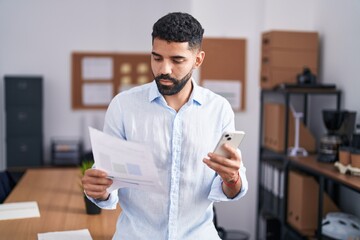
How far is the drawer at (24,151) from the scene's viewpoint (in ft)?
13.8

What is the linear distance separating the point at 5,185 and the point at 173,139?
1909 mm

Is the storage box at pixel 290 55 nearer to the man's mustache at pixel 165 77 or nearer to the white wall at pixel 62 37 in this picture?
the white wall at pixel 62 37

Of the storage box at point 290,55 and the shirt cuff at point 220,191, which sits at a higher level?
the storage box at point 290,55

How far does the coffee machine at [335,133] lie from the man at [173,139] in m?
1.47

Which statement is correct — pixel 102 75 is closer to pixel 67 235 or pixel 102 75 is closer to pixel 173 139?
pixel 67 235

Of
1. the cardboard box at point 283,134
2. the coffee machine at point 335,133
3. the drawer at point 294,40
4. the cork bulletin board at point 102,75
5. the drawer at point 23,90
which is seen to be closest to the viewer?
the coffee machine at point 335,133

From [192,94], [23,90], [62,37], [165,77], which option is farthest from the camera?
[62,37]

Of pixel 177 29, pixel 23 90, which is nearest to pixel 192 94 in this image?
pixel 177 29

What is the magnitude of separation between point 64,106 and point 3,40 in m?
0.88

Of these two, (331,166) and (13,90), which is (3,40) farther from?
(331,166)

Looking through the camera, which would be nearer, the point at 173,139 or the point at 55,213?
the point at 173,139

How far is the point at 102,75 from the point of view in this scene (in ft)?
15.3

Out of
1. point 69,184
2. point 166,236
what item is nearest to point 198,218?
Answer: point 166,236

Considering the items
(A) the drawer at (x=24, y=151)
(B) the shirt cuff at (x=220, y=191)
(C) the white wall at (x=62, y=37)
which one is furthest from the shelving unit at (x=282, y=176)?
(A) the drawer at (x=24, y=151)
